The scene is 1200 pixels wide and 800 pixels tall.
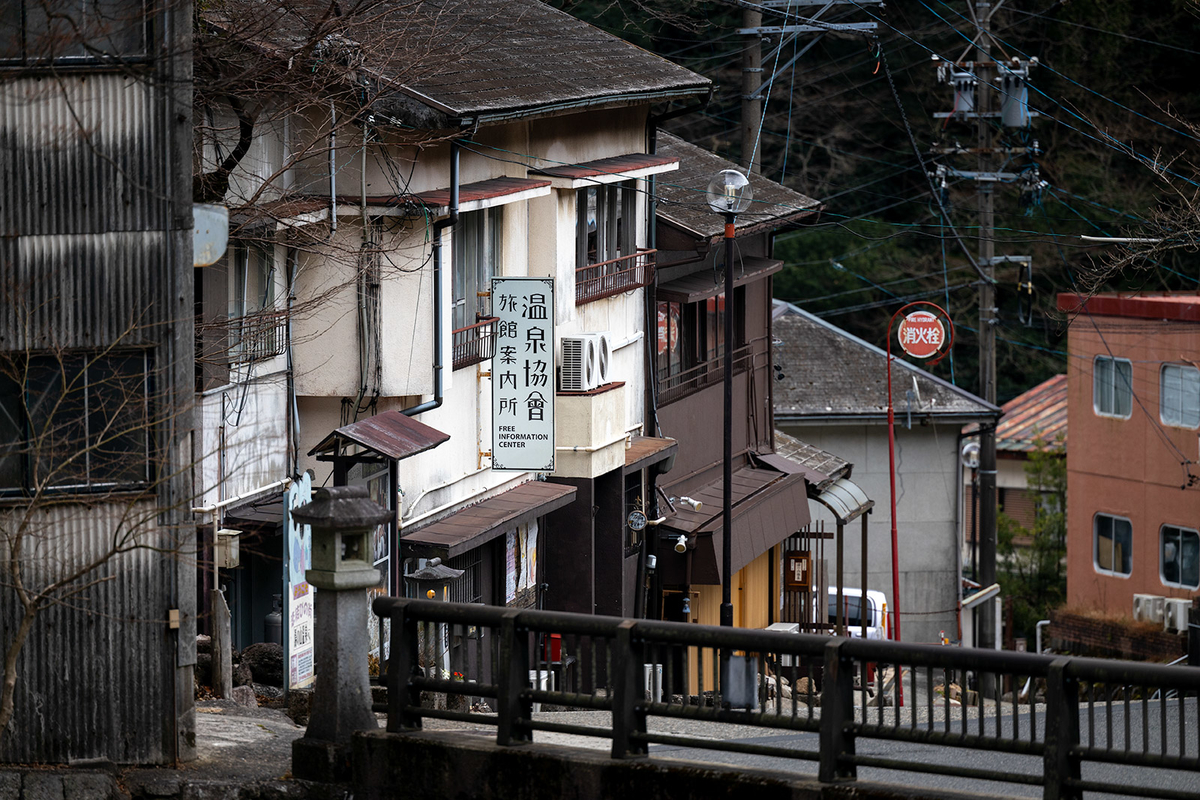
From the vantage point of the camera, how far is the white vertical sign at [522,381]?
62.1ft

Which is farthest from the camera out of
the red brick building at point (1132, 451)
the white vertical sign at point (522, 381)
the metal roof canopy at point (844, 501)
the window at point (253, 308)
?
the red brick building at point (1132, 451)

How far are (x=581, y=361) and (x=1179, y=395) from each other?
763 inches

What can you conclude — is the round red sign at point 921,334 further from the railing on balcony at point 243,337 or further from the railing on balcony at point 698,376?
the railing on balcony at point 243,337

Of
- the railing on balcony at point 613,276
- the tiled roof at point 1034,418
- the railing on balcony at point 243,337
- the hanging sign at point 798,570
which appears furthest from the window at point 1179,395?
the railing on balcony at point 243,337

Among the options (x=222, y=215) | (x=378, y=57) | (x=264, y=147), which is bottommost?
(x=222, y=215)

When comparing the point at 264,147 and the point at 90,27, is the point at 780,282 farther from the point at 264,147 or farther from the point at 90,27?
the point at 90,27

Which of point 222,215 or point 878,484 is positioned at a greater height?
point 222,215

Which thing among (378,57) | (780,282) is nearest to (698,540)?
(378,57)

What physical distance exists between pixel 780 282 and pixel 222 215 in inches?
1561

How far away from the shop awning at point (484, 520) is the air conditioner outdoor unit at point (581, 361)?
141cm

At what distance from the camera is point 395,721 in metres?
10.7

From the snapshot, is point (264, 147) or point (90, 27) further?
point (264, 147)

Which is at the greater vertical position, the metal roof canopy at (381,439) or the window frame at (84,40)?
the window frame at (84,40)

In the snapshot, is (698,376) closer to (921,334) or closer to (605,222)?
(605,222)
